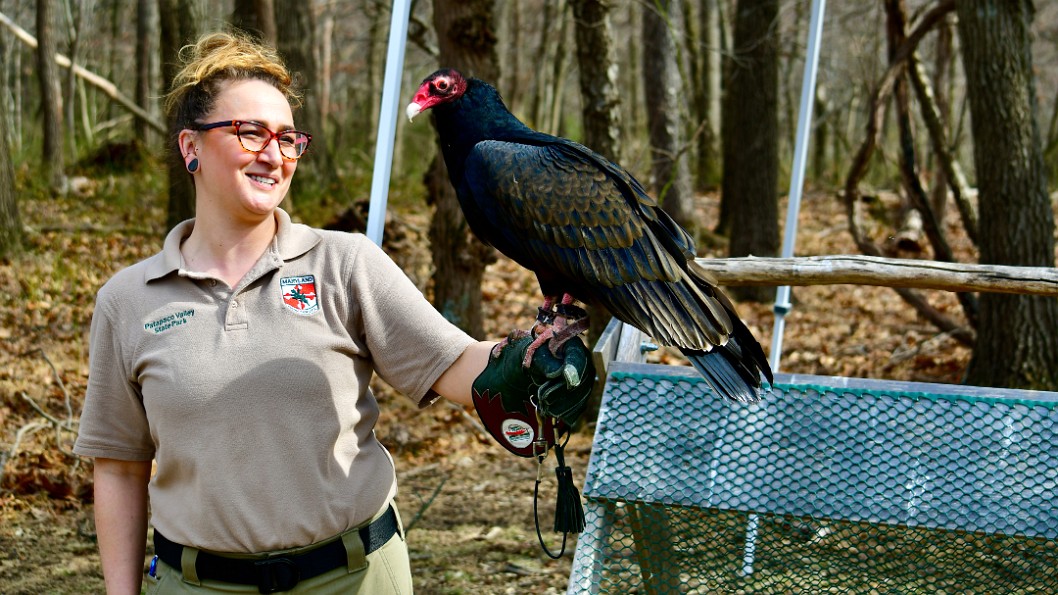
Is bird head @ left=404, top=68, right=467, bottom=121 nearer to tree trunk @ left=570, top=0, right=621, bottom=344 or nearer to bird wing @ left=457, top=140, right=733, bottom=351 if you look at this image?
bird wing @ left=457, top=140, right=733, bottom=351

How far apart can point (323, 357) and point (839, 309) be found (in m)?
7.37

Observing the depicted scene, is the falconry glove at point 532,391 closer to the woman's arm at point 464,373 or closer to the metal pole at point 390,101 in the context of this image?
the woman's arm at point 464,373

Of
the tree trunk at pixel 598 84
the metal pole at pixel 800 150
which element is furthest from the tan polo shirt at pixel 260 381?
the tree trunk at pixel 598 84

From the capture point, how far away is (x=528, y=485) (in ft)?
15.9

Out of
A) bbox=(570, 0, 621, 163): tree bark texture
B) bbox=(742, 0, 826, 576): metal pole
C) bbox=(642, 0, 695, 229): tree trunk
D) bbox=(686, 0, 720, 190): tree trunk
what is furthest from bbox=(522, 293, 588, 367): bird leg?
bbox=(686, 0, 720, 190): tree trunk

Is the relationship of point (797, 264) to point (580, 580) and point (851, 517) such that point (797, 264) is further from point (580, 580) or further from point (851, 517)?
point (580, 580)

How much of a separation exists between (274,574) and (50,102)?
9.79m

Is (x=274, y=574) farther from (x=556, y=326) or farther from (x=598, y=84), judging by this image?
(x=598, y=84)

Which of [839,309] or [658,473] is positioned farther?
[839,309]

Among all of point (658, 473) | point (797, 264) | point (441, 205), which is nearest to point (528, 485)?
point (441, 205)

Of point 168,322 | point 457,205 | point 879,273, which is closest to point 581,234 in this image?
point 168,322

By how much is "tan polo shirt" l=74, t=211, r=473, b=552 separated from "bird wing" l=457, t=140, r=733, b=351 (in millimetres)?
480

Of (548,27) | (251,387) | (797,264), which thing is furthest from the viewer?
(548,27)

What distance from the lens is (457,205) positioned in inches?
209
